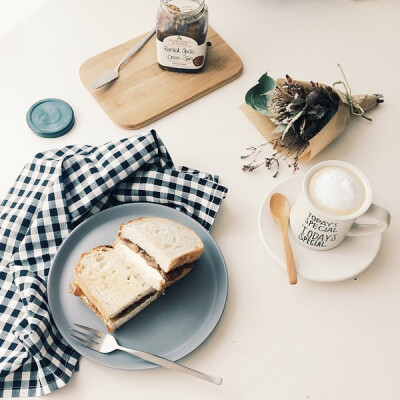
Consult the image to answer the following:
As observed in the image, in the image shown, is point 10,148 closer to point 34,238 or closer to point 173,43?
point 34,238

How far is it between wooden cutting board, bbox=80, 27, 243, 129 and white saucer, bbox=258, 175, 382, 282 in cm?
37

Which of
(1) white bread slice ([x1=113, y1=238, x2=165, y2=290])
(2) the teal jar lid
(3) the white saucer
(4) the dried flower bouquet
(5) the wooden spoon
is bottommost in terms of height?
(3) the white saucer

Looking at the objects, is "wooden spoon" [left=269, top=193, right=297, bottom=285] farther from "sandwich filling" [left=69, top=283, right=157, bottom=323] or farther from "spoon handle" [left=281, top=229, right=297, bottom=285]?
"sandwich filling" [left=69, top=283, right=157, bottom=323]

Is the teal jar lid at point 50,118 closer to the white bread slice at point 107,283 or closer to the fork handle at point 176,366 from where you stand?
the white bread slice at point 107,283

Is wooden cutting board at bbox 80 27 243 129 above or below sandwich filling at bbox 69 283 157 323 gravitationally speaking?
above

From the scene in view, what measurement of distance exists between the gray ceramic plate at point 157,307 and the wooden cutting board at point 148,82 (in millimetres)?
283

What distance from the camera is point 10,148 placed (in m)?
1.20

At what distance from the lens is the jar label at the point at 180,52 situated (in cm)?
123

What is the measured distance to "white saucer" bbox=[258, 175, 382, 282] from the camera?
1017 millimetres

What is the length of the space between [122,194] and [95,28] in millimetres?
522

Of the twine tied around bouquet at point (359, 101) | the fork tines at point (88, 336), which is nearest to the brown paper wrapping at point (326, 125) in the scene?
the twine tied around bouquet at point (359, 101)

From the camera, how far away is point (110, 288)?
3.22 feet

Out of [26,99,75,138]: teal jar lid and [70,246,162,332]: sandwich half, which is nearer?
[70,246,162,332]: sandwich half

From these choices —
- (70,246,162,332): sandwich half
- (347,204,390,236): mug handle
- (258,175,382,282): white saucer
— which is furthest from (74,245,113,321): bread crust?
(347,204,390,236): mug handle
